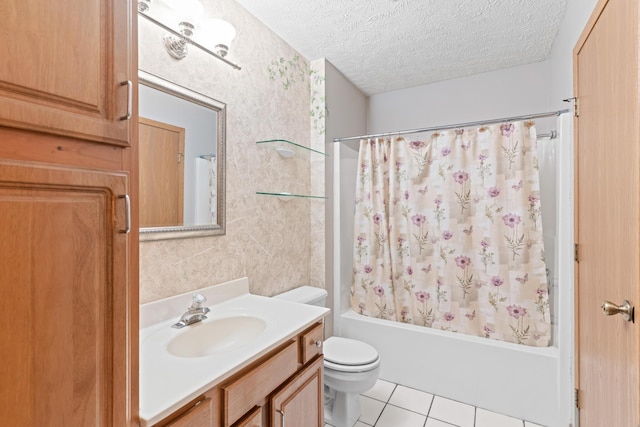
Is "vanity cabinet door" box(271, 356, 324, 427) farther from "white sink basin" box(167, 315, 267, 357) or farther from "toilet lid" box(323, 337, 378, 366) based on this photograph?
"toilet lid" box(323, 337, 378, 366)

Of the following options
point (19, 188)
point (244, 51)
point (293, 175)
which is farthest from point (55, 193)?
point (293, 175)

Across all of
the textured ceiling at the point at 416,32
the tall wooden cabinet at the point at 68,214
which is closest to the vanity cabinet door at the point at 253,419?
the tall wooden cabinet at the point at 68,214

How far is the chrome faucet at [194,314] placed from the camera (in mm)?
1271

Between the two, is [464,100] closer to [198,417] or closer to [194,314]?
[194,314]

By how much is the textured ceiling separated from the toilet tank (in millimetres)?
1706

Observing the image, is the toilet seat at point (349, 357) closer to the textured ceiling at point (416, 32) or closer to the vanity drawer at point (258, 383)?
the vanity drawer at point (258, 383)

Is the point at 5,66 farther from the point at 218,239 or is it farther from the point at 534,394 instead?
the point at 534,394

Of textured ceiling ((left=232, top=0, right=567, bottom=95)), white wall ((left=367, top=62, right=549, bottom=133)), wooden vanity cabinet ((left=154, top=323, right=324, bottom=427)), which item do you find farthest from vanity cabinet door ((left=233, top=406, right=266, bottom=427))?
white wall ((left=367, top=62, right=549, bottom=133))

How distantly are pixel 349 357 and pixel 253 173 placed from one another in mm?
1229

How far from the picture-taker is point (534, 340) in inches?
76.9

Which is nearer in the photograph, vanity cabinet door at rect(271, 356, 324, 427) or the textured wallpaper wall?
vanity cabinet door at rect(271, 356, 324, 427)

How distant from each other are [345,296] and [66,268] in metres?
2.19

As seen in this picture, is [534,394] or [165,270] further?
[534,394]

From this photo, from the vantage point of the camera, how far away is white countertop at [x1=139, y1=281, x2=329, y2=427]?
2.53 ft
